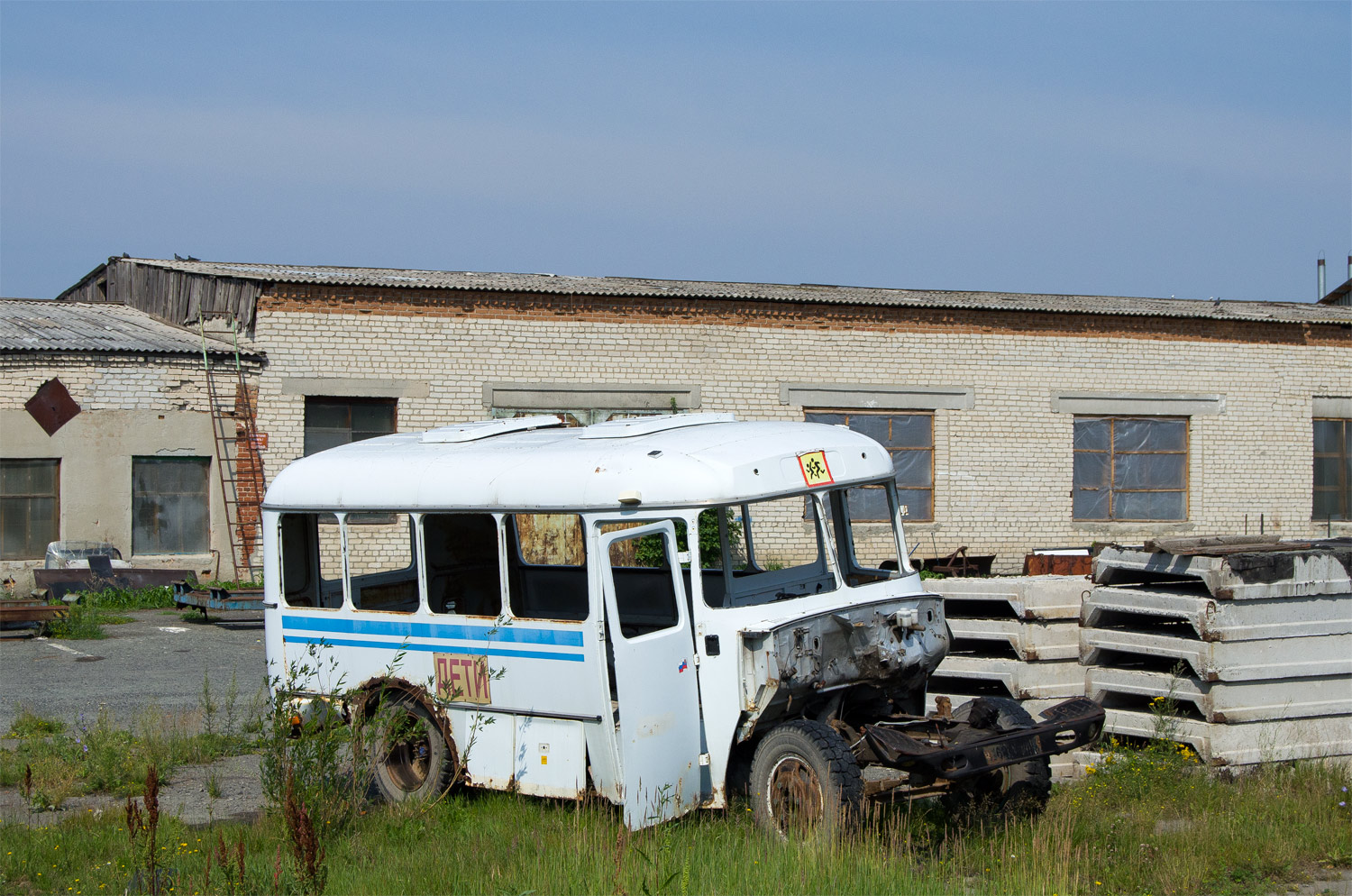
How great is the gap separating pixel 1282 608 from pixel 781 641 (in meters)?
3.27

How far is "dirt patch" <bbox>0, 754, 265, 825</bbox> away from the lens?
7277 millimetres

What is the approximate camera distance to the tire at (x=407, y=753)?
23.0ft

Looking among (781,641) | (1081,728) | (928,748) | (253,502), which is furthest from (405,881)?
(253,502)

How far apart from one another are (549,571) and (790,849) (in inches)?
135

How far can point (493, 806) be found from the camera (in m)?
7.09

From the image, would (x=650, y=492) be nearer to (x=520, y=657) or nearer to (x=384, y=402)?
(x=520, y=657)

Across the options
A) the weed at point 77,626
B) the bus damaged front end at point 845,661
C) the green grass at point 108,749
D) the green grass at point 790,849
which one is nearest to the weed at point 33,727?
the green grass at point 108,749

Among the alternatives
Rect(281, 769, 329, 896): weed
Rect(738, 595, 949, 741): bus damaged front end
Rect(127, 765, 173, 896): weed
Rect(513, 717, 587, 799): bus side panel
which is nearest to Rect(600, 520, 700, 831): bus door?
Rect(738, 595, 949, 741): bus damaged front end

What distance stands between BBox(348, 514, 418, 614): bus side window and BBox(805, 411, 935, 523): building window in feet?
41.5

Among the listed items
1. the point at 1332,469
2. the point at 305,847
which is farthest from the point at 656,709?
the point at 1332,469

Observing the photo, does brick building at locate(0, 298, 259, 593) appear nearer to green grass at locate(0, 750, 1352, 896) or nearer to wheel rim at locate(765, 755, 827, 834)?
green grass at locate(0, 750, 1352, 896)

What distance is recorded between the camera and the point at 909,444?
2081cm

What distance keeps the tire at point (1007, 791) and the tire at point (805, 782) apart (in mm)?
880

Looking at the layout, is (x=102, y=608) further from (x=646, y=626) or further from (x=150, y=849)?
(x=150, y=849)
